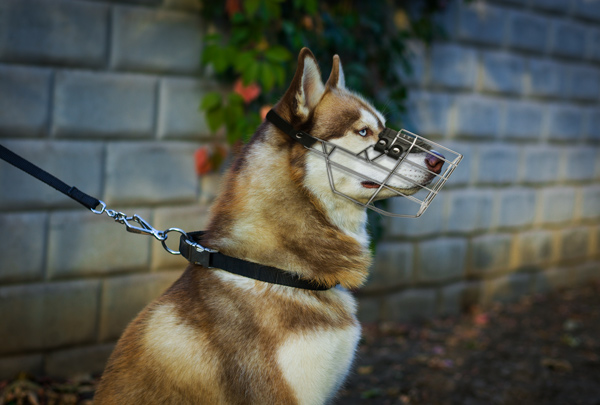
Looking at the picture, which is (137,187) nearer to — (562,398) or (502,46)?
(562,398)

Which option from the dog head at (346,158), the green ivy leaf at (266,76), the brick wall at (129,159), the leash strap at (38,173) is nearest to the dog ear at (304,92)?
the dog head at (346,158)

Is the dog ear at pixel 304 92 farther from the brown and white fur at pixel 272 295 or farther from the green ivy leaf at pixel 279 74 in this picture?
the green ivy leaf at pixel 279 74

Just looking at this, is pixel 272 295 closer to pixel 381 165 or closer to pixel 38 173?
pixel 381 165

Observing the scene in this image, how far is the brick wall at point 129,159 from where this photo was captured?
330 centimetres

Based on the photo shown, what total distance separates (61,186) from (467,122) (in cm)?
411

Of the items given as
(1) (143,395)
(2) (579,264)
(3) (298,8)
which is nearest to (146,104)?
(3) (298,8)

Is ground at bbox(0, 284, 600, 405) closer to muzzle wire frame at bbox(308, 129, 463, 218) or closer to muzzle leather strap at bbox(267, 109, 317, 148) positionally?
muzzle wire frame at bbox(308, 129, 463, 218)

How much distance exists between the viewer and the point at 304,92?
6.84 feet

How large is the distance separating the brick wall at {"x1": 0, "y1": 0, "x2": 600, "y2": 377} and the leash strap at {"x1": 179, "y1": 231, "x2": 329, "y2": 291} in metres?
1.79

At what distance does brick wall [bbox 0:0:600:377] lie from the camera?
10.8ft

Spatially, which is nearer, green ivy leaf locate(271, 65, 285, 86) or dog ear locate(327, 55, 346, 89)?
dog ear locate(327, 55, 346, 89)

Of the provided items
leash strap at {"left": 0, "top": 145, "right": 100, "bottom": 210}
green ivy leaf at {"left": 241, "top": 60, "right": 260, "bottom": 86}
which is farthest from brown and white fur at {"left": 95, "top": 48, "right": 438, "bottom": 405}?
→ green ivy leaf at {"left": 241, "top": 60, "right": 260, "bottom": 86}

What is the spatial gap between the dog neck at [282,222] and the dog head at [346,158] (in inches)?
2.4

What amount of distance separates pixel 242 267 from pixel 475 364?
9.90 ft
